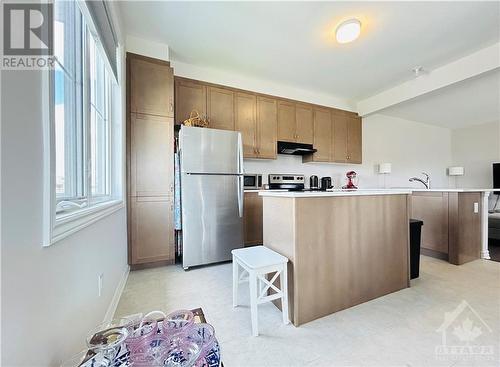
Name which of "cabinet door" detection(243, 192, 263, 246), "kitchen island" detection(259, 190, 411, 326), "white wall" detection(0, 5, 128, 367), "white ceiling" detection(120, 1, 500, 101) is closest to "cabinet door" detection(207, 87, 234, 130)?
"white ceiling" detection(120, 1, 500, 101)

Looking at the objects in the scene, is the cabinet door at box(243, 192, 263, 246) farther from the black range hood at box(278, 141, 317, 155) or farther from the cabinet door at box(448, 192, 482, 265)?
the cabinet door at box(448, 192, 482, 265)

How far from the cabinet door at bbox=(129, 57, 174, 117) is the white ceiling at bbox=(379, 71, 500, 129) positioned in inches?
152

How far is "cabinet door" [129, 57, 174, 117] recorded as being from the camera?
2561 mm

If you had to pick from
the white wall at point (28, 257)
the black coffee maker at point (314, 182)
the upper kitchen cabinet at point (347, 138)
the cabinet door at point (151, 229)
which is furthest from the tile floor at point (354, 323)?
the upper kitchen cabinet at point (347, 138)

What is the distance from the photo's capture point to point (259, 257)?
158 cm

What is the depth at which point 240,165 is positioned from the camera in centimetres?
292

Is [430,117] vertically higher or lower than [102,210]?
higher

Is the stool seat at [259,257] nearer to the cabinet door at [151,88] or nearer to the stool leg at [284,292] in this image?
the stool leg at [284,292]

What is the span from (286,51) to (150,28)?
1675mm

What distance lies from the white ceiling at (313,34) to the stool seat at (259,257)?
2.30m

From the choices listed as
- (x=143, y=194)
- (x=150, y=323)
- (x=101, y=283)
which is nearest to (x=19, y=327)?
(x=150, y=323)

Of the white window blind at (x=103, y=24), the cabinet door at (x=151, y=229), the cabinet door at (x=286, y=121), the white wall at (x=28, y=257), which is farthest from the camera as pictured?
the cabinet door at (x=286, y=121)

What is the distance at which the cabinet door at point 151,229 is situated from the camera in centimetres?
253

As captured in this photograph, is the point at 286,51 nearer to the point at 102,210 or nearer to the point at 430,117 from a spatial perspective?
the point at 102,210
